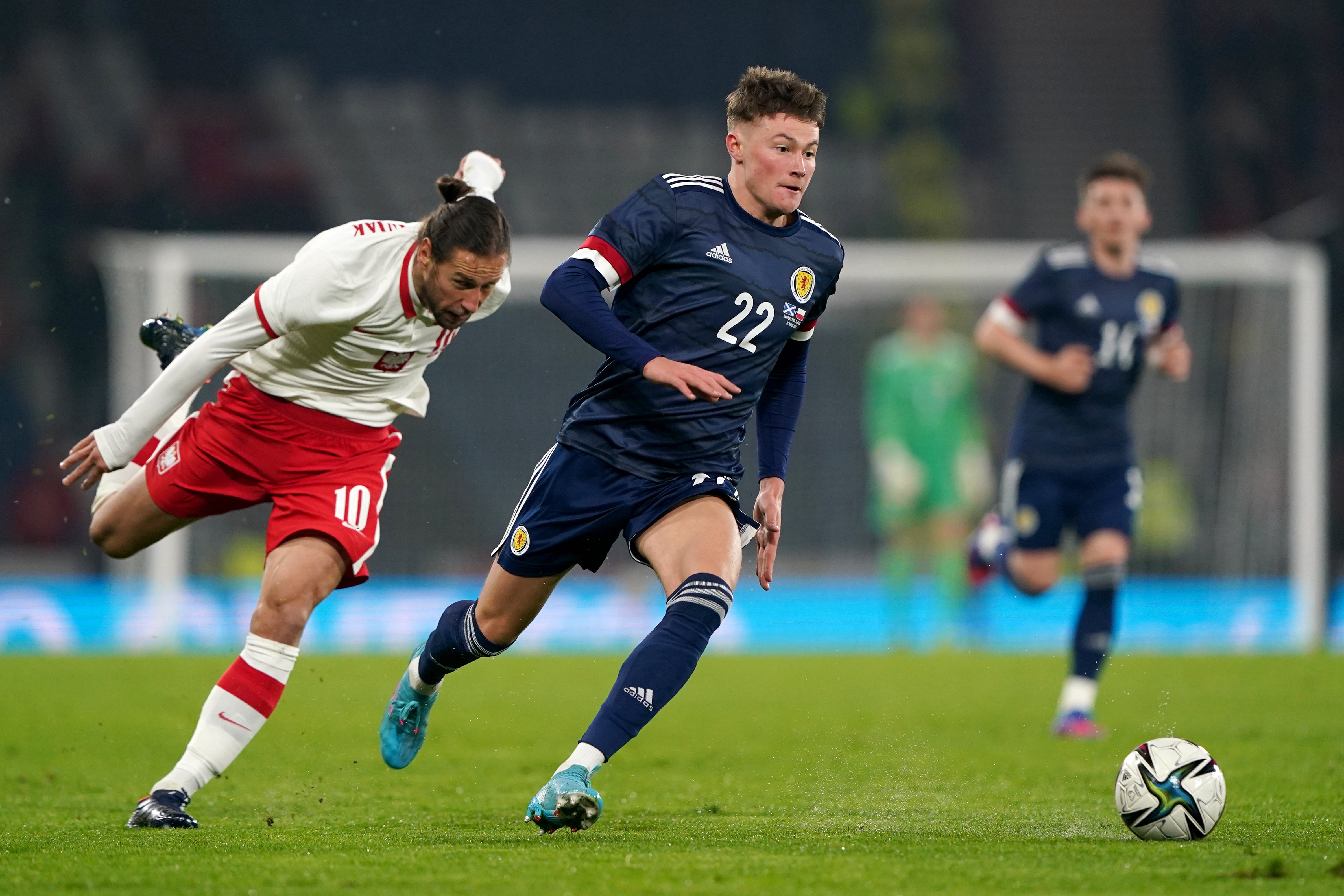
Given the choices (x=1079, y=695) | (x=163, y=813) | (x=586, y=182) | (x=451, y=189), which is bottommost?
(x=163, y=813)

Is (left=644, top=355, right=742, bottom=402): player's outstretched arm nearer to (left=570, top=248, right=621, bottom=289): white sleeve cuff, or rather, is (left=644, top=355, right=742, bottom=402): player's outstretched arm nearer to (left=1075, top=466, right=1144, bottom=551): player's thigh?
(left=570, top=248, right=621, bottom=289): white sleeve cuff

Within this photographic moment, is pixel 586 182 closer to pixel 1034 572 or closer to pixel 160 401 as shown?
pixel 1034 572

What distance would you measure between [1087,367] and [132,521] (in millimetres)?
4399

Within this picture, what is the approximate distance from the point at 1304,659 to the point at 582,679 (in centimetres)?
507

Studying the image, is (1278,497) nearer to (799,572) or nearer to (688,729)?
(799,572)

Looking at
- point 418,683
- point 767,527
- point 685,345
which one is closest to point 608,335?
point 685,345

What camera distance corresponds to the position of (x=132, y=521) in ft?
16.9

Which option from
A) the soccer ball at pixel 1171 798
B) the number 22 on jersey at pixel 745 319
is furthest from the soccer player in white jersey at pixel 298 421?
the soccer ball at pixel 1171 798

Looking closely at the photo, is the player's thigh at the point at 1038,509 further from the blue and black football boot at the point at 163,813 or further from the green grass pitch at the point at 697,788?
the blue and black football boot at the point at 163,813

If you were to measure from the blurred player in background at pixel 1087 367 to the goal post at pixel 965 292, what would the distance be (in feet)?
20.4

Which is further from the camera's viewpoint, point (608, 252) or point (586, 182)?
point (586, 182)

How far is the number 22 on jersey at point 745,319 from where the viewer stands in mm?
4586

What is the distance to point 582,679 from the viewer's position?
975 centimetres

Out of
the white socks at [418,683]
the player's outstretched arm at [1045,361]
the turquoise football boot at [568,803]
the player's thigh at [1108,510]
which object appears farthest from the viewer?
the player's outstretched arm at [1045,361]
